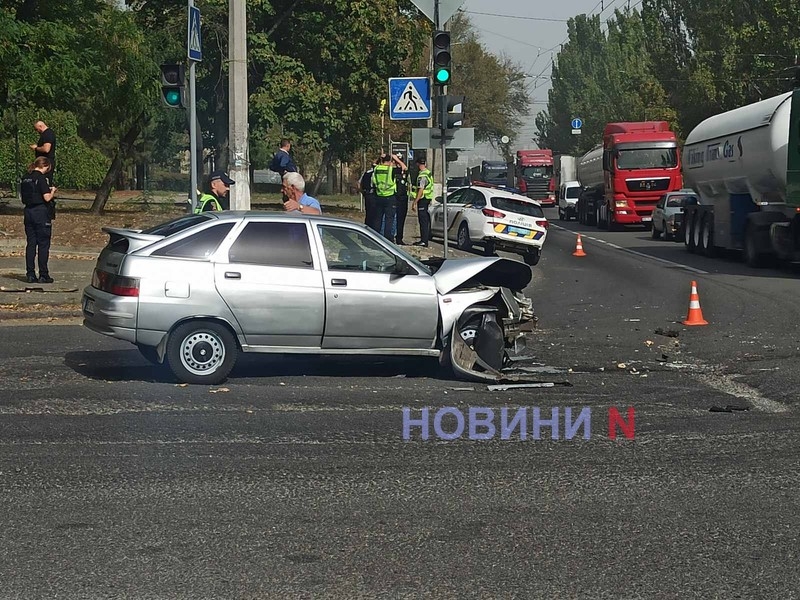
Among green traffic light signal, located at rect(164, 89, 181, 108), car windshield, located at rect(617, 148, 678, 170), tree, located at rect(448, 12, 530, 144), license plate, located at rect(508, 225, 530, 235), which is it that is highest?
tree, located at rect(448, 12, 530, 144)

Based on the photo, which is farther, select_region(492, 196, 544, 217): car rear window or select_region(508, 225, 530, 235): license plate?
select_region(492, 196, 544, 217): car rear window

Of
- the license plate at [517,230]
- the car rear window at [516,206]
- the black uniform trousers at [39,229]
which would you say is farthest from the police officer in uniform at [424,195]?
the black uniform trousers at [39,229]

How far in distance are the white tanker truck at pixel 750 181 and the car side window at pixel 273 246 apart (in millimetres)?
14978

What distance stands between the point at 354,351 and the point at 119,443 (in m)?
3.12

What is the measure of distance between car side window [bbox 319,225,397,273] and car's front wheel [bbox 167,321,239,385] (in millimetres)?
1113

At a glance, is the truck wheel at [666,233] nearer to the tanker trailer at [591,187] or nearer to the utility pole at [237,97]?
the tanker trailer at [591,187]

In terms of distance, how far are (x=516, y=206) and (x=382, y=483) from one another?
20827mm

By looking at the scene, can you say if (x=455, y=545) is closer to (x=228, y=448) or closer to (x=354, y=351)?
(x=228, y=448)

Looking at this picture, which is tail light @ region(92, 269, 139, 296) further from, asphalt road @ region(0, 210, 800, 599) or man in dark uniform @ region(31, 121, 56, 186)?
man in dark uniform @ region(31, 121, 56, 186)

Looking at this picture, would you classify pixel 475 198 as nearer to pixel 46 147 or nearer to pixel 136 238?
pixel 46 147

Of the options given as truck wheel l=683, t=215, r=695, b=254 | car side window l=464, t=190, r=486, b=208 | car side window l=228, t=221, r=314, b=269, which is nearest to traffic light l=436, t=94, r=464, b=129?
car side window l=464, t=190, r=486, b=208

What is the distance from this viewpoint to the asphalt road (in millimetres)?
5461

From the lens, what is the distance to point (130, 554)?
572 cm

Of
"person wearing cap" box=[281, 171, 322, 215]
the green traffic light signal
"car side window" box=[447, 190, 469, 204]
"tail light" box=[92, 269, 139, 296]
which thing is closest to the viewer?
"tail light" box=[92, 269, 139, 296]
